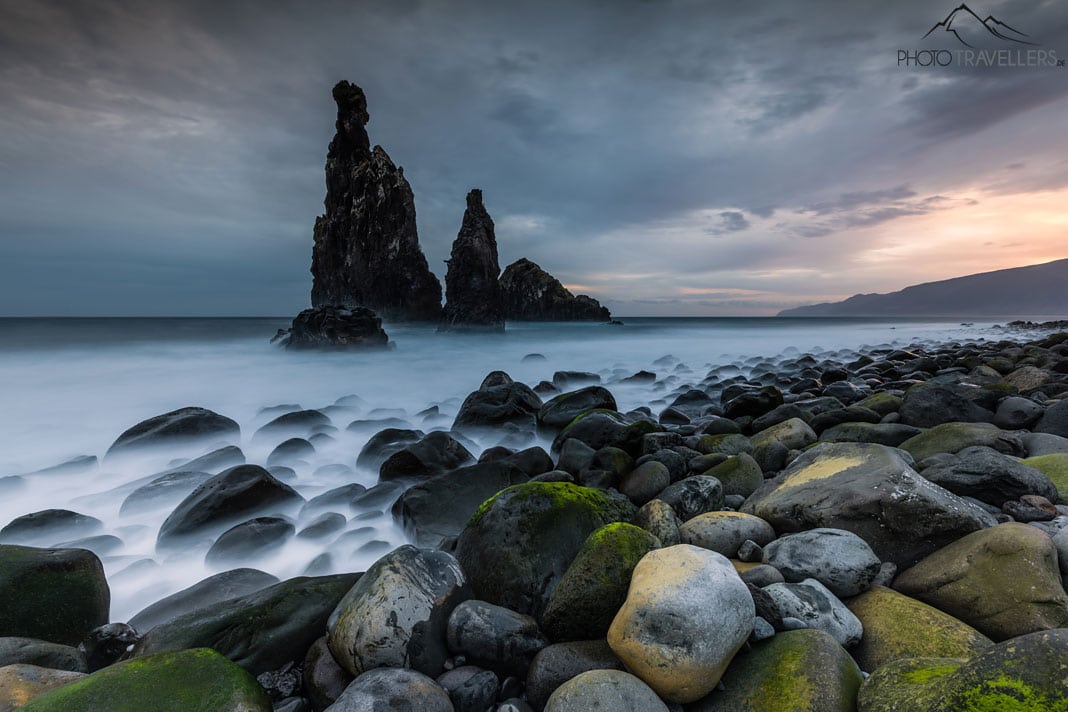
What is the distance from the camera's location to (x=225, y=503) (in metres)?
4.43

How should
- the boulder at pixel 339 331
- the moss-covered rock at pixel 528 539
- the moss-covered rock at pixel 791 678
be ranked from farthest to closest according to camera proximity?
the boulder at pixel 339 331, the moss-covered rock at pixel 528 539, the moss-covered rock at pixel 791 678

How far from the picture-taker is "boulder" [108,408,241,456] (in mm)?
6613

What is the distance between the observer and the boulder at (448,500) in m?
4.11

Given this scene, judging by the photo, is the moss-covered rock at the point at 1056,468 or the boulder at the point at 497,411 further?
the boulder at the point at 497,411

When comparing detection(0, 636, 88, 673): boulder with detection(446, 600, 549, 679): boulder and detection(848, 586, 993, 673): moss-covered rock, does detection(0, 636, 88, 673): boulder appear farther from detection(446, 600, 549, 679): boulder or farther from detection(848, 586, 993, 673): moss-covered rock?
detection(848, 586, 993, 673): moss-covered rock

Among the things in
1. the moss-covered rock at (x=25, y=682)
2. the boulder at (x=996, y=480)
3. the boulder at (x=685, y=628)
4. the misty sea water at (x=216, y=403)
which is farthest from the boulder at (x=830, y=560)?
the moss-covered rock at (x=25, y=682)

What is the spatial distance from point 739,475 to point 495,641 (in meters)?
2.74

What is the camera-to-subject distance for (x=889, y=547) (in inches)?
102

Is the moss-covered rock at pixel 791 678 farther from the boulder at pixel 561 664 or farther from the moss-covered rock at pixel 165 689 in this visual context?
the moss-covered rock at pixel 165 689

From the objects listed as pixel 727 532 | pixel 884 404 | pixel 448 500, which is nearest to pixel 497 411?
pixel 448 500

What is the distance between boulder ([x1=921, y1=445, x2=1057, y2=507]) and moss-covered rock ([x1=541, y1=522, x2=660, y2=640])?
243 cm

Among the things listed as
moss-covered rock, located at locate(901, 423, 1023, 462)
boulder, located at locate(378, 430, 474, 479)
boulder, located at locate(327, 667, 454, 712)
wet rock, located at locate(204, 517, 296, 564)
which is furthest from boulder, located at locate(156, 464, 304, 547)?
moss-covered rock, located at locate(901, 423, 1023, 462)

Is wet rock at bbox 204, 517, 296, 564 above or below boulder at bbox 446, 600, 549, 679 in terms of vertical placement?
below

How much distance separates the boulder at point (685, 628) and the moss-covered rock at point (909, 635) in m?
0.64
